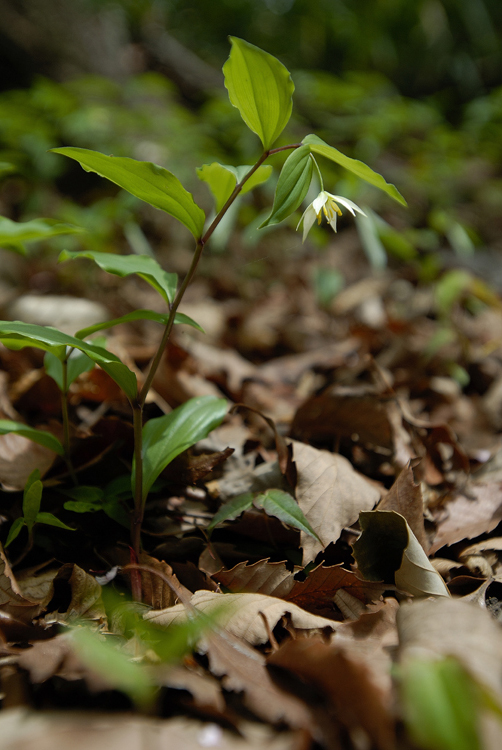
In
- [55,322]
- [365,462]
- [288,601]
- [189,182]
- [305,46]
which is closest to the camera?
[288,601]

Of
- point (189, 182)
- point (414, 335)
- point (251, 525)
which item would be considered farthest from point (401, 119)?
point (251, 525)

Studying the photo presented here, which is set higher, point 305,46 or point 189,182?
point 305,46

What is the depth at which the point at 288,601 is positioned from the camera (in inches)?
30.8

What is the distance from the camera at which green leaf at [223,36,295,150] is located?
26.5 inches

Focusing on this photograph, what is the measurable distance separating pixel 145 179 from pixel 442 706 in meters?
0.77

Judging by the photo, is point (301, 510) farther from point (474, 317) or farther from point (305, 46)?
point (305, 46)

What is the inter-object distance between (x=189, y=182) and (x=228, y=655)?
110 inches

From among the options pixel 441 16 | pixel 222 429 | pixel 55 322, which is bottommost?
pixel 55 322

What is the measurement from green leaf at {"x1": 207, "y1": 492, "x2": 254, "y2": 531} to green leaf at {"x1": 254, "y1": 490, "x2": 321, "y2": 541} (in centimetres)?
2

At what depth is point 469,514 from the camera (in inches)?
40.0

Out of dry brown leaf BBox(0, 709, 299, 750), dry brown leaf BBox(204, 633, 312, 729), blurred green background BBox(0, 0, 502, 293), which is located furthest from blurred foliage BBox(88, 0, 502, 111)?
dry brown leaf BBox(0, 709, 299, 750)

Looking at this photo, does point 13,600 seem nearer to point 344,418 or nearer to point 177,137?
point 344,418

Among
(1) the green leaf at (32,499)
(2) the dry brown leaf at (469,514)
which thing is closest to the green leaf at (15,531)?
(1) the green leaf at (32,499)

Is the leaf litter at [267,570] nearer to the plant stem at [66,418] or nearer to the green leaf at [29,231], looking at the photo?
the plant stem at [66,418]
